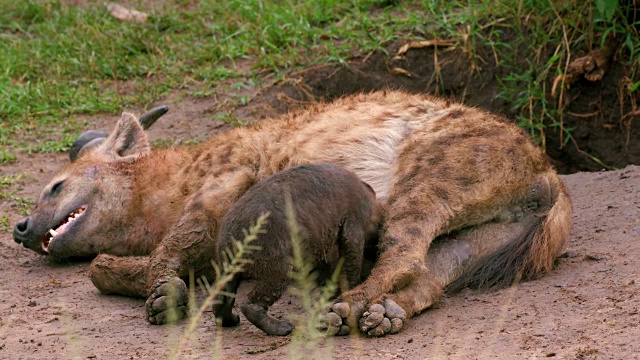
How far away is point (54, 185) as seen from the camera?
491 centimetres

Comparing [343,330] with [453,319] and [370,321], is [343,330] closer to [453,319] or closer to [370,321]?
[370,321]

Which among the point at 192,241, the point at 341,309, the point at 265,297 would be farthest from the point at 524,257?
the point at 192,241

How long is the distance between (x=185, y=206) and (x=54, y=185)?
2.74 feet

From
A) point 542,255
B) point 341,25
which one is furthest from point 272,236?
point 341,25

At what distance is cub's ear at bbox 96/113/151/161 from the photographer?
5.12 metres

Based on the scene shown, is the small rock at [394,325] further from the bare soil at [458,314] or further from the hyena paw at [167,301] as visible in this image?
the hyena paw at [167,301]

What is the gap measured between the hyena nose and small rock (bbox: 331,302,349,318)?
6.32ft

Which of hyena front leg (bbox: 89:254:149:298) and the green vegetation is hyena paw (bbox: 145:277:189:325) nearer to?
hyena front leg (bbox: 89:254:149:298)

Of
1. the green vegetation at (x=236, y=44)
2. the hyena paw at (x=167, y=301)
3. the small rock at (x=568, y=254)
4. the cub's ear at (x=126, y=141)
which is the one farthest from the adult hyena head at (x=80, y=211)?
the small rock at (x=568, y=254)

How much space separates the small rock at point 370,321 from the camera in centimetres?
349

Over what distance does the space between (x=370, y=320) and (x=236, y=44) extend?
4.24m

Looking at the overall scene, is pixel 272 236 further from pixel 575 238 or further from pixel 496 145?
pixel 575 238

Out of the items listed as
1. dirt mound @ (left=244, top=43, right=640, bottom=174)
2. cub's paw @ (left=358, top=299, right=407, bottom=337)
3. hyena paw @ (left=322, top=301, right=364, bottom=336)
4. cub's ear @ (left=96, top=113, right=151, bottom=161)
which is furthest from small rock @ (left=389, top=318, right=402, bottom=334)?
dirt mound @ (left=244, top=43, right=640, bottom=174)

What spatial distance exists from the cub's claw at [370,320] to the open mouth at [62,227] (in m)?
1.78
